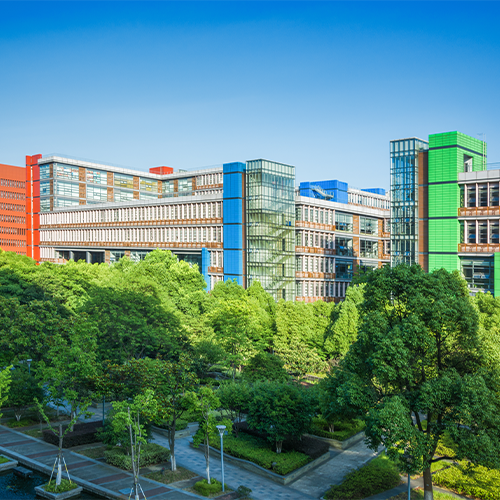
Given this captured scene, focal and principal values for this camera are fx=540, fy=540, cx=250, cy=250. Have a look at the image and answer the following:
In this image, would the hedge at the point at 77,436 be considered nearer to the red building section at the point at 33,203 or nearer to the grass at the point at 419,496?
the grass at the point at 419,496

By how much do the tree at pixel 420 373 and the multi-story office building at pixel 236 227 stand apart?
49.5 m

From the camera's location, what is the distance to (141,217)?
9175 centimetres

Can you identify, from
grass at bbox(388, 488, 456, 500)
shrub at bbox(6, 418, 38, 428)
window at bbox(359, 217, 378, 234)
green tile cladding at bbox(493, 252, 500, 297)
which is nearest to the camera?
grass at bbox(388, 488, 456, 500)

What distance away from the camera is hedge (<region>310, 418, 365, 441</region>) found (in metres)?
35.3

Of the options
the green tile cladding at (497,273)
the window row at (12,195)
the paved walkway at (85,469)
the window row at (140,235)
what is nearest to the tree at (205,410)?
the paved walkway at (85,469)

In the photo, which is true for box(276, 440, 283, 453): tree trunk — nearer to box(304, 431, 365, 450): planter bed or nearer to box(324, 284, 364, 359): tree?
box(304, 431, 365, 450): planter bed

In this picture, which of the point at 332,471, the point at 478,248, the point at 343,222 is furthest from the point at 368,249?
the point at 332,471

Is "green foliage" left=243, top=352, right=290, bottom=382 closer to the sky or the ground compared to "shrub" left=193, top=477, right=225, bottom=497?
closer to the sky

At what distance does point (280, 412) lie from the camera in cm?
3153

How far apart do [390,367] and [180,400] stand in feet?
42.8

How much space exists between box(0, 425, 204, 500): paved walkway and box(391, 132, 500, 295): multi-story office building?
4084 cm

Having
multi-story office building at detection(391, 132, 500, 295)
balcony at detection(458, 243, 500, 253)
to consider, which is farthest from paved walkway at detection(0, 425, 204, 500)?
balcony at detection(458, 243, 500, 253)

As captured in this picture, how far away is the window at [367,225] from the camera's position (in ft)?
297

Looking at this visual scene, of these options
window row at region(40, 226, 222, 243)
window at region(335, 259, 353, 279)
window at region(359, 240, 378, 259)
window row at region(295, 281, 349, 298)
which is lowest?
window row at region(295, 281, 349, 298)
